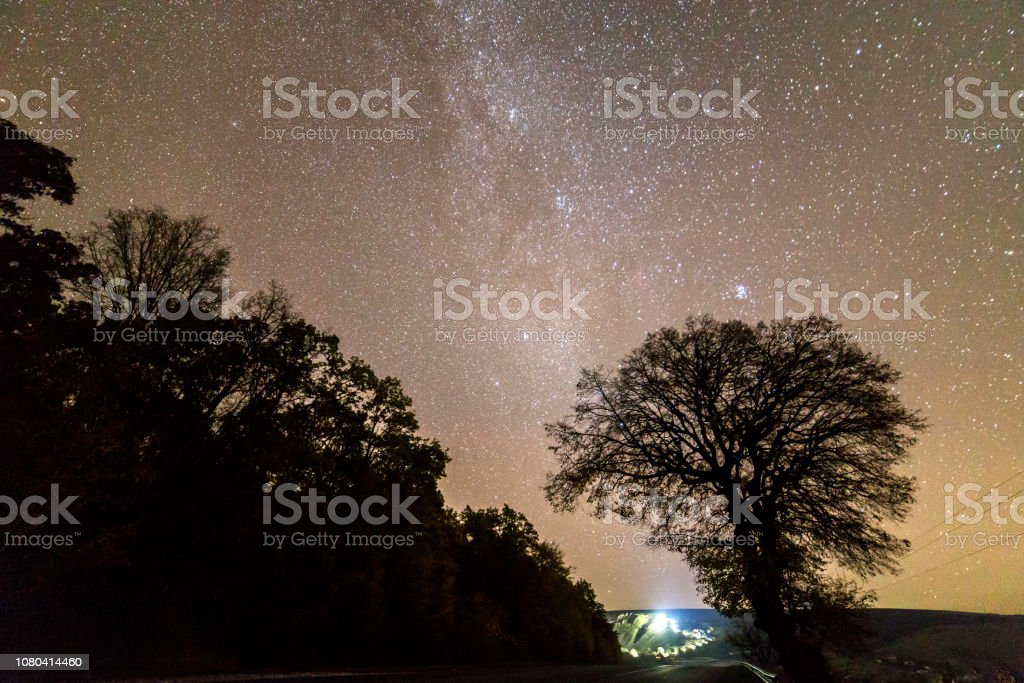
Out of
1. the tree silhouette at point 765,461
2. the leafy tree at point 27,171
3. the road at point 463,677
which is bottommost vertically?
the road at point 463,677

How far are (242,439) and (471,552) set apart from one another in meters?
32.1

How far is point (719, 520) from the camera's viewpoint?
15.3 meters

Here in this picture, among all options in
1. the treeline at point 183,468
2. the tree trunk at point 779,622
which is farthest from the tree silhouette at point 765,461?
the treeline at point 183,468

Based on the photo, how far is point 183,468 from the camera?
65.8 feet

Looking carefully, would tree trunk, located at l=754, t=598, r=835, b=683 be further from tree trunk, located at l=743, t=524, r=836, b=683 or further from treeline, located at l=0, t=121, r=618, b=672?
treeline, located at l=0, t=121, r=618, b=672

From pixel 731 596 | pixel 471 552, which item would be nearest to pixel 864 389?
pixel 731 596

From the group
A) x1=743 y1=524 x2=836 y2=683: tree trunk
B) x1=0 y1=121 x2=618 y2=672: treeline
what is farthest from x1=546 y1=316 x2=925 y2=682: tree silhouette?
x1=0 y1=121 x2=618 y2=672: treeline

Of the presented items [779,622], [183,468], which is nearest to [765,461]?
[779,622]

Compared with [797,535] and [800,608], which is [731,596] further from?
[797,535]

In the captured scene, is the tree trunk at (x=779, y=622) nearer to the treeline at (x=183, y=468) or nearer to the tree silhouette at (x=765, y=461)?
the tree silhouette at (x=765, y=461)

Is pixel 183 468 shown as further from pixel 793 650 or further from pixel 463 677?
pixel 793 650

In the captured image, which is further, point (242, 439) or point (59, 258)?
point (242, 439)

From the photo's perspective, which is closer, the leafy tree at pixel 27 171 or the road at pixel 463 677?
the road at pixel 463 677

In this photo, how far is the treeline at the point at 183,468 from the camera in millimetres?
13625
